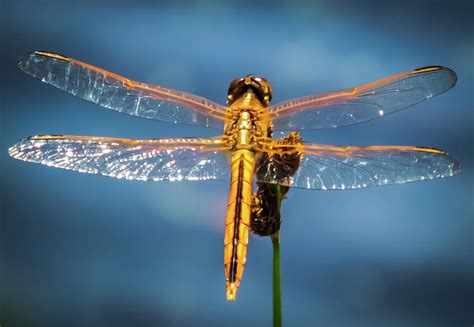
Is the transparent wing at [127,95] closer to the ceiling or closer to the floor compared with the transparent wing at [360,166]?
closer to the ceiling

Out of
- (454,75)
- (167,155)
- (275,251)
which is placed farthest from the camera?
(167,155)

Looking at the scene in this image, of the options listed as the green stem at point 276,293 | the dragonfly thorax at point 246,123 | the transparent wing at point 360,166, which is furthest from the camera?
the dragonfly thorax at point 246,123

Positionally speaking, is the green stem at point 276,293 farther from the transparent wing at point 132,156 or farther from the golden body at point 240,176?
the transparent wing at point 132,156

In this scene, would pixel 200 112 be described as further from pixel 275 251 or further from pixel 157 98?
pixel 275 251

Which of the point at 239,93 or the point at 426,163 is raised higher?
the point at 239,93

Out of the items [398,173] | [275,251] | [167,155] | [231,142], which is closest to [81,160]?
[167,155]

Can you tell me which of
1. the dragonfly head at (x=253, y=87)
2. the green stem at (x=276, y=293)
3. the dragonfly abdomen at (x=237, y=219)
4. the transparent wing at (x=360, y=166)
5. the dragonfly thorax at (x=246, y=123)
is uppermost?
the dragonfly head at (x=253, y=87)

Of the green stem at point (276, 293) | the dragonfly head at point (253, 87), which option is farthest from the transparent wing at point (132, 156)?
the green stem at point (276, 293)
